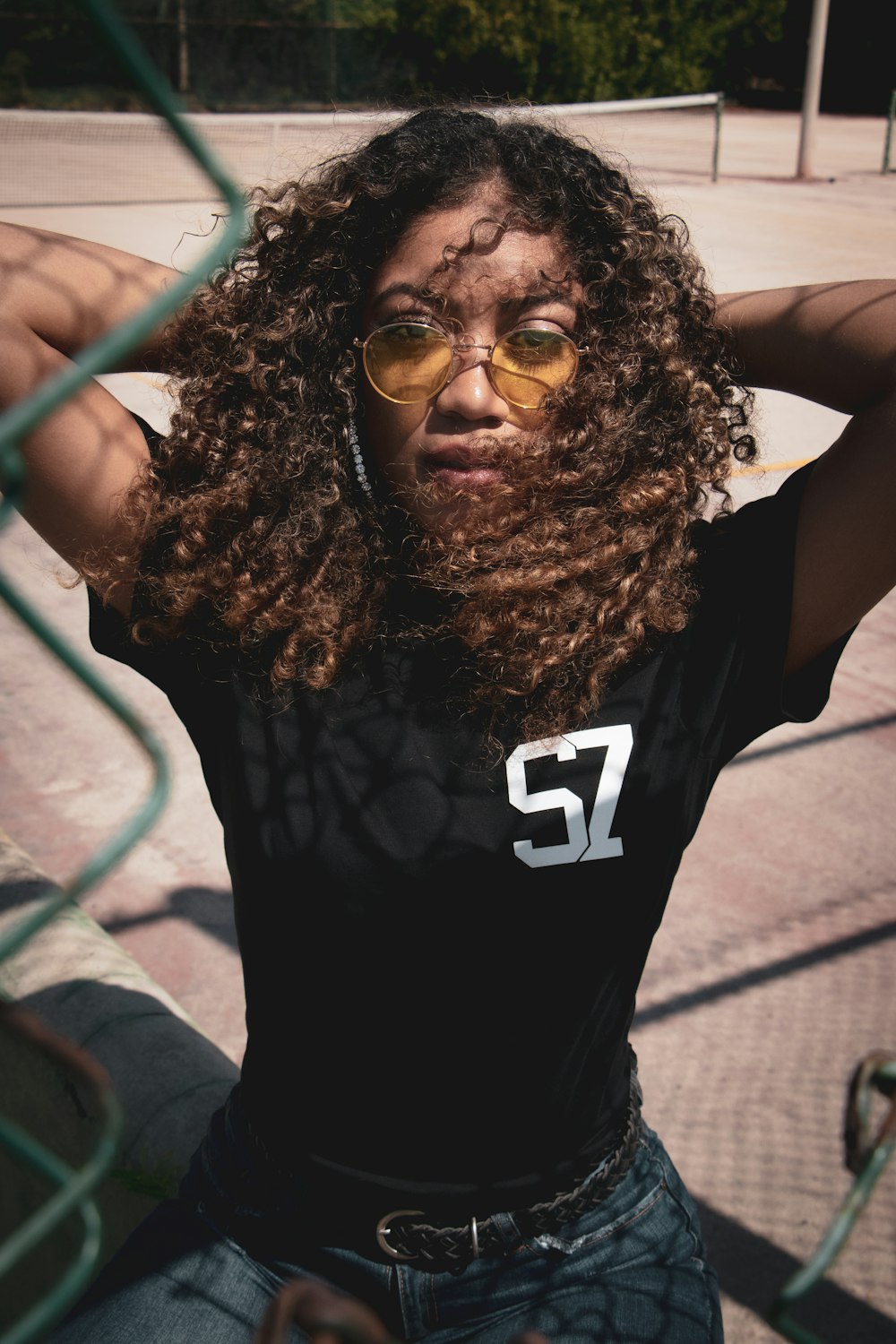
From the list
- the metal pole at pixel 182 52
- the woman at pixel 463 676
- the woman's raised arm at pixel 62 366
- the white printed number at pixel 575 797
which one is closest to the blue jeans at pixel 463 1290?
the woman at pixel 463 676

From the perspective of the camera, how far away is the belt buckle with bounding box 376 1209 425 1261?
153cm

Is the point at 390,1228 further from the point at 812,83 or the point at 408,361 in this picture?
the point at 812,83

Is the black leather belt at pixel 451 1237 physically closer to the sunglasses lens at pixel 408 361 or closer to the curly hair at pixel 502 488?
the curly hair at pixel 502 488

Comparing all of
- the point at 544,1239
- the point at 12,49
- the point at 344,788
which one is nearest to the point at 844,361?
the point at 344,788

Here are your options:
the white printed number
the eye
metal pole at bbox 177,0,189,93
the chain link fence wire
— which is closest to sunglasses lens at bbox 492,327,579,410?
the eye

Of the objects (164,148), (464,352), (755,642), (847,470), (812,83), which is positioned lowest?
(164,148)

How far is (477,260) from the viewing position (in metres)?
1.58

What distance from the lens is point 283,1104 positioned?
1.62 metres

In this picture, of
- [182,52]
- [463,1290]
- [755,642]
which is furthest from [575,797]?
[182,52]

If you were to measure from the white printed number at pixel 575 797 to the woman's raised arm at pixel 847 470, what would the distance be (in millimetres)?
268

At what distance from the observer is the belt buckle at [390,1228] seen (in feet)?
5.01

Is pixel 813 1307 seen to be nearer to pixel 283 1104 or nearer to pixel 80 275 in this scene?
pixel 283 1104

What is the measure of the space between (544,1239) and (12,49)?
24.3 m

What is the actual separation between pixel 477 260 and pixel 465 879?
32.3 inches
